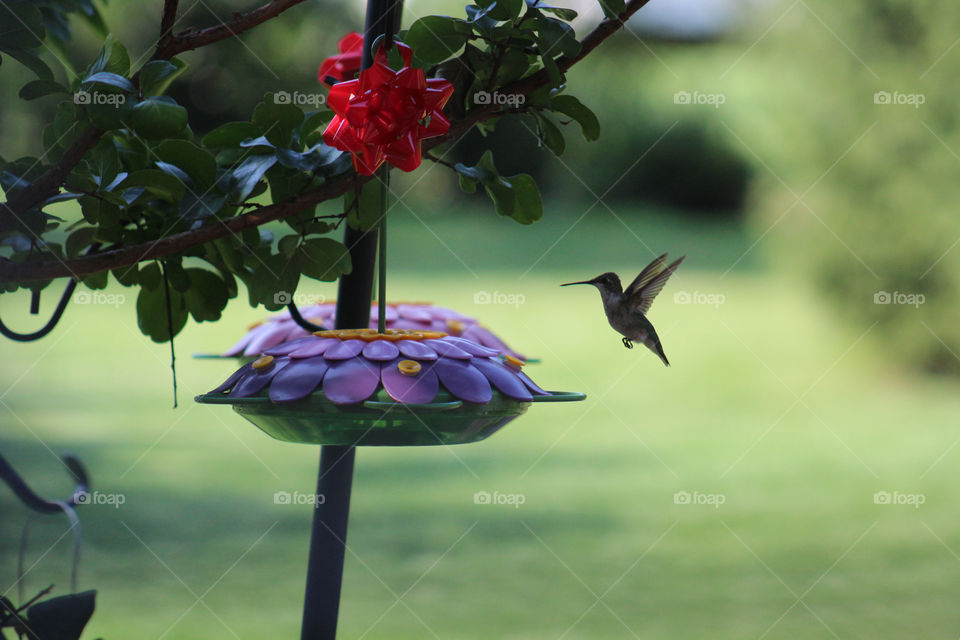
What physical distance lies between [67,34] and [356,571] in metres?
2.70

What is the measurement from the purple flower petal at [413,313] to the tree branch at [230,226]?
537 millimetres

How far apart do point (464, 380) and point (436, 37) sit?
32 centimetres

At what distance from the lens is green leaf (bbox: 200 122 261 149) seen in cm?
89

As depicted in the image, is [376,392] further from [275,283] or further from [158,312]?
[158,312]

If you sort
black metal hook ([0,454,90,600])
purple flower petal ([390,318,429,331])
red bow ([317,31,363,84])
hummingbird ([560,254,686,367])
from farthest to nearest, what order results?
purple flower petal ([390,318,429,331])
red bow ([317,31,363,84])
black metal hook ([0,454,90,600])
hummingbird ([560,254,686,367])

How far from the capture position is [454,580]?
350 centimetres


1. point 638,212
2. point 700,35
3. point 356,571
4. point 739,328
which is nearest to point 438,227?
point 638,212

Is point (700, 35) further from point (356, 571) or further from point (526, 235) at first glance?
point (356, 571)

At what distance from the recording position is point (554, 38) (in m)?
0.80

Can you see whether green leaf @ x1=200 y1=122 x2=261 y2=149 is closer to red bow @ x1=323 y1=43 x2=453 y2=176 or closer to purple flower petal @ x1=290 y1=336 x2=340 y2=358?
red bow @ x1=323 y1=43 x2=453 y2=176

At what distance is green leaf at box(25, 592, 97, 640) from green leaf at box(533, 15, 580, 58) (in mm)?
685

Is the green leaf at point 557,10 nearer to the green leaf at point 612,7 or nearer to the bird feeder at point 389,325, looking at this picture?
the green leaf at point 612,7

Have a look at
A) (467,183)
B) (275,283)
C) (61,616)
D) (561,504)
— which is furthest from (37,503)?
(561,504)

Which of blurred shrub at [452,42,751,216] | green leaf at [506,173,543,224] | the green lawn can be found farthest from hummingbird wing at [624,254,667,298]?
blurred shrub at [452,42,751,216]
